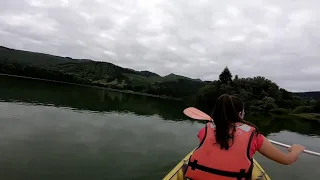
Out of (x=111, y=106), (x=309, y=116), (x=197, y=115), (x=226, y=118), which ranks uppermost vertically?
(x=226, y=118)

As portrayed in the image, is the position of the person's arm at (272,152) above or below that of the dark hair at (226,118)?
below

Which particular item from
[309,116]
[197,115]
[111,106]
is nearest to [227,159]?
[197,115]

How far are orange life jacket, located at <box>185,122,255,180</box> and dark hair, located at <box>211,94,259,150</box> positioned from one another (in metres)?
0.08

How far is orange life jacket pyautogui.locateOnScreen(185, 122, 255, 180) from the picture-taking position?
12.0 feet

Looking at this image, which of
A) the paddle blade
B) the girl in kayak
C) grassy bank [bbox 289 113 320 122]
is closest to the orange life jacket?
the girl in kayak

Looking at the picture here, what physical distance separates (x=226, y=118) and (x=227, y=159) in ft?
1.84

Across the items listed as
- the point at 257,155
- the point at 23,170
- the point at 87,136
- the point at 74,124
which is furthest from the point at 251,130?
the point at 74,124

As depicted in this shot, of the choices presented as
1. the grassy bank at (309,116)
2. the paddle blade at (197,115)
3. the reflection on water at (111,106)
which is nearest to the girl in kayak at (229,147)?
the paddle blade at (197,115)

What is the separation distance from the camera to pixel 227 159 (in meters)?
3.69

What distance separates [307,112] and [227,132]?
86790mm

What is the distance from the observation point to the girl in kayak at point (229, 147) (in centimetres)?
367

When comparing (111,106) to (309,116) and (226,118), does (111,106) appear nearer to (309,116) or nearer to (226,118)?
(226,118)

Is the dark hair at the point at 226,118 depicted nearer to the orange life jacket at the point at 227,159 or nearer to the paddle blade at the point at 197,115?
the orange life jacket at the point at 227,159

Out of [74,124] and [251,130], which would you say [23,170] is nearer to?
[251,130]
